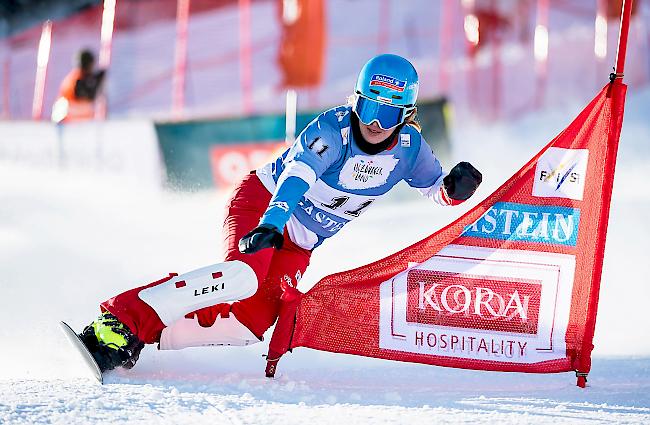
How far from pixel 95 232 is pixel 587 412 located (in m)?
5.20

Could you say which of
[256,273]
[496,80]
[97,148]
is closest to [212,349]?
[256,273]

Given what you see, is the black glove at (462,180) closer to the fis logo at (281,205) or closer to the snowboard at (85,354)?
the fis logo at (281,205)

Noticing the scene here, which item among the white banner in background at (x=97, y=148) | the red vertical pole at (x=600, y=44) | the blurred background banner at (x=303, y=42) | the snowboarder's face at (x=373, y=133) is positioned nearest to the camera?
the snowboarder's face at (x=373, y=133)

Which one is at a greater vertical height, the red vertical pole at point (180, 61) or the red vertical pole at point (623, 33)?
the red vertical pole at point (180, 61)

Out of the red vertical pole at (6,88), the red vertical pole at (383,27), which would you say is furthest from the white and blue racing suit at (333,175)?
the red vertical pole at (383,27)

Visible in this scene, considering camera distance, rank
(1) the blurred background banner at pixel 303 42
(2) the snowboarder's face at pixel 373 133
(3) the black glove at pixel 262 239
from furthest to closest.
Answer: (1) the blurred background banner at pixel 303 42, (2) the snowboarder's face at pixel 373 133, (3) the black glove at pixel 262 239

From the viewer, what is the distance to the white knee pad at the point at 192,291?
161 inches

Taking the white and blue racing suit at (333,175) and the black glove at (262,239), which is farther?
the white and blue racing suit at (333,175)

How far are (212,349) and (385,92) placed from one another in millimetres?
1544

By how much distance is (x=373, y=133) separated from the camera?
164 inches

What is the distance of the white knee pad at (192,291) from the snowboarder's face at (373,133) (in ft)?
2.55

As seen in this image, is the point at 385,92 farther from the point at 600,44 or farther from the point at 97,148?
the point at 600,44

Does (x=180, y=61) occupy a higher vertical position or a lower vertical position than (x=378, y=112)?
higher

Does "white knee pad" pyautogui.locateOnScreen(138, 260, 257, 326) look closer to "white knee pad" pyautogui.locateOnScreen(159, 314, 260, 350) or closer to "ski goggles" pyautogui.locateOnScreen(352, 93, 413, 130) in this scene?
"white knee pad" pyautogui.locateOnScreen(159, 314, 260, 350)
